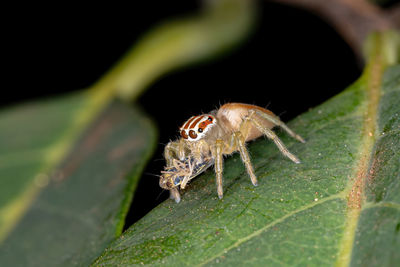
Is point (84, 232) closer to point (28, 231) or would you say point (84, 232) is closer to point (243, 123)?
point (28, 231)

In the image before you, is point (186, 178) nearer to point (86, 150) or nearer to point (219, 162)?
point (219, 162)

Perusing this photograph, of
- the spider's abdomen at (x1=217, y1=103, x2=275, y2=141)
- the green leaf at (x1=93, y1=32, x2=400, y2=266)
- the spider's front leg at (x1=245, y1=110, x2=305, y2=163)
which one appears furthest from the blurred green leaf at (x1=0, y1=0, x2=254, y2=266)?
the spider's front leg at (x1=245, y1=110, x2=305, y2=163)

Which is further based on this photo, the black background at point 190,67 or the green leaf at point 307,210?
the black background at point 190,67

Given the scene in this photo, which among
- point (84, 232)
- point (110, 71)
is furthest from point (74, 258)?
point (110, 71)

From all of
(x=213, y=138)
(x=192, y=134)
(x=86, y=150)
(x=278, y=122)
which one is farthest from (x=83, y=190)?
(x=278, y=122)

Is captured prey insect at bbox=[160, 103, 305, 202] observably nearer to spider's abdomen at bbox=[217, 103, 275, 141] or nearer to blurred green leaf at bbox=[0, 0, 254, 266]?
spider's abdomen at bbox=[217, 103, 275, 141]

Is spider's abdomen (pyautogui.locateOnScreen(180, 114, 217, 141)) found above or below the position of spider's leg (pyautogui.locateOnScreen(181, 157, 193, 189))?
above

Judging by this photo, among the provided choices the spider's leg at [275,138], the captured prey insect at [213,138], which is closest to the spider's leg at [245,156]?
the captured prey insect at [213,138]

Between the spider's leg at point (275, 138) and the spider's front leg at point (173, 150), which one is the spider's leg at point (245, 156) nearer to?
the spider's leg at point (275, 138)
